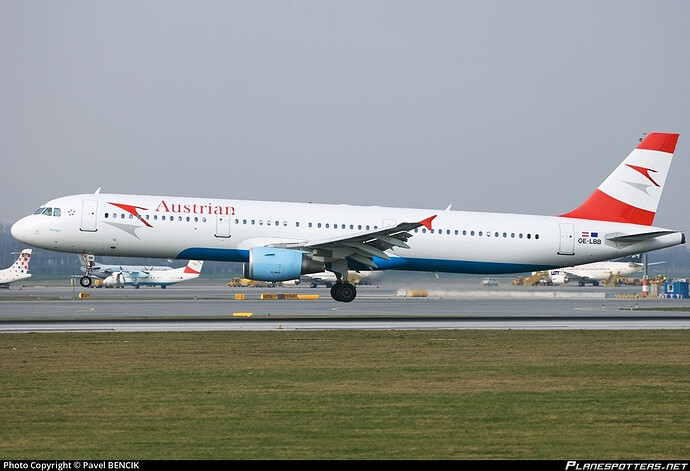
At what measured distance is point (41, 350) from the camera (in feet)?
73.2

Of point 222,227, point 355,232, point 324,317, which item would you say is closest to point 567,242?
point 355,232

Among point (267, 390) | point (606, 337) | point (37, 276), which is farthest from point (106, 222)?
point (37, 276)

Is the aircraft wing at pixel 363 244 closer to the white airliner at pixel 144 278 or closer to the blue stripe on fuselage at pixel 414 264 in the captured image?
the blue stripe on fuselage at pixel 414 264

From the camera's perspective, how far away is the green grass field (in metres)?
11.6

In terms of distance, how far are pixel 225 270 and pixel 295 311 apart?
10255cm

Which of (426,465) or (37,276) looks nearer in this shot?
(426,465)

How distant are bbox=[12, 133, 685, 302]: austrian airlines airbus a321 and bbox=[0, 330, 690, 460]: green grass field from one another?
1229 cm

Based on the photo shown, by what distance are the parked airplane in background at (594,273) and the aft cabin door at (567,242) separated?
208 ft

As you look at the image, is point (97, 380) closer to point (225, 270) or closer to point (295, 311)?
point (295, 311)

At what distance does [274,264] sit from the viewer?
35.4 m

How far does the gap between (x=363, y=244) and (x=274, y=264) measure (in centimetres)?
401

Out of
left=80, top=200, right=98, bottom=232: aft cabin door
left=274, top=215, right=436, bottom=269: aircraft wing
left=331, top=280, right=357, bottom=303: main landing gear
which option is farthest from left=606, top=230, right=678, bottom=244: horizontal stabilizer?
left=80, top=200, right=98, bottom=232: aft cabin door

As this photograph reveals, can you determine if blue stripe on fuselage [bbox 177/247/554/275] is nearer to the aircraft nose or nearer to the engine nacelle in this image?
the engine nacelle

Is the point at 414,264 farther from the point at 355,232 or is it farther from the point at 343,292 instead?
the point at 343,292
